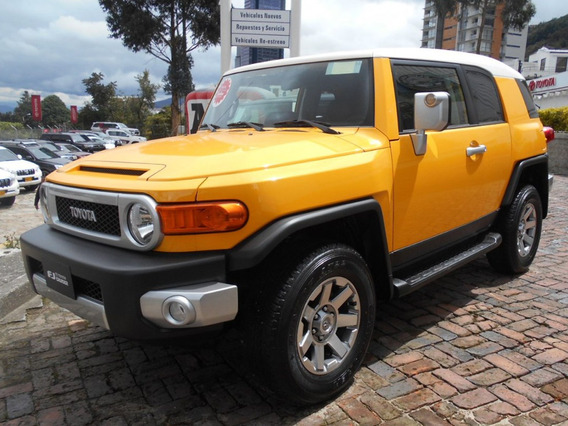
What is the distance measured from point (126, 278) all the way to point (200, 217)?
42cm

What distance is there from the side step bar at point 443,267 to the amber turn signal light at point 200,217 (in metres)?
1.33

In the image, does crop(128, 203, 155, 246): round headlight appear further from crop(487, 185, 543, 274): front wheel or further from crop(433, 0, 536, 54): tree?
crop(433, 0, 536, 54): tree

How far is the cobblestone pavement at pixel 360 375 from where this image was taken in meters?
2.60

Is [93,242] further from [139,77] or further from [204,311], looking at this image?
[139,77]

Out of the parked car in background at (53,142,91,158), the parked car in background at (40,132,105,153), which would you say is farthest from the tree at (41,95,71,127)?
the parked car in background at (53,142,91,158)

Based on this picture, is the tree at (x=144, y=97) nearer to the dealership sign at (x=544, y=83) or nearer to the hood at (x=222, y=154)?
the dealership sign at (x=544, y=83)

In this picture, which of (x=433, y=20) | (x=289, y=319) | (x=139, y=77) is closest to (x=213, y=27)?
(x=289, y=319)

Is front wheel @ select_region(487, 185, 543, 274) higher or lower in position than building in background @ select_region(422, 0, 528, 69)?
lower

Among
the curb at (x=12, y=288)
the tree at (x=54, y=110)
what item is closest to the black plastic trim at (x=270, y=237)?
the curb at (x=12, y=288)

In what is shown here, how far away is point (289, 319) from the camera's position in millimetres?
2332

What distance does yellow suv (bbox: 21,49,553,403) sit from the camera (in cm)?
220

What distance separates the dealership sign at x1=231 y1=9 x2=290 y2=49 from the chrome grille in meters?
7.76

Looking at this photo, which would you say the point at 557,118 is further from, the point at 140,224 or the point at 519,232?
the point at 140,224

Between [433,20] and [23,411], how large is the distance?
387ft
